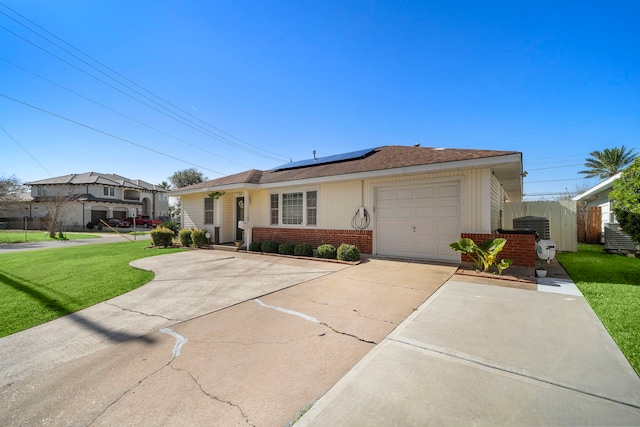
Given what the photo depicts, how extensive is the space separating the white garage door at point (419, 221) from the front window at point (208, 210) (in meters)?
9.18

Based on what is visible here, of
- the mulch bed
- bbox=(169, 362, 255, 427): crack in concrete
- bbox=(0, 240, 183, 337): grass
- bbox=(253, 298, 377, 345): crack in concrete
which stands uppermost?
the mulch bed

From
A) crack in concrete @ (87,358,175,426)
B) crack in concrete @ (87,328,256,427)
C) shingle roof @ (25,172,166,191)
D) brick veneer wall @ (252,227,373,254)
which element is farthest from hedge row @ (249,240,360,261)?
shingle roof @ (25,172,166,191)

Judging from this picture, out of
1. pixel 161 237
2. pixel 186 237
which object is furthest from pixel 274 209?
pixel 161 237

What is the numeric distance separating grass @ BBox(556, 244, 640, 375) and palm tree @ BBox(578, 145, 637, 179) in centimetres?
2158

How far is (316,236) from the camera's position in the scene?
1023 centimetres

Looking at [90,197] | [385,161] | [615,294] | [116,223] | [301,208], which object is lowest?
[615,294]

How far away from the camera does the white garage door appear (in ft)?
25.4

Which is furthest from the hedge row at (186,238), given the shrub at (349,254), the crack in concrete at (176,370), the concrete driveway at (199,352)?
the crack in concrete at (176,370)

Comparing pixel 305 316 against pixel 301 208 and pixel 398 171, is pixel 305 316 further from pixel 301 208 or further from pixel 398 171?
pixel 301 208

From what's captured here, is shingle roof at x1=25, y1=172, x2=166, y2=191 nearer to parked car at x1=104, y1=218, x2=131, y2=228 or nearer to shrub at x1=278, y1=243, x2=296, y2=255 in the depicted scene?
parked car at x1=104, y1=218, x2=131, y2=228

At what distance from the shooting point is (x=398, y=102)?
13.1 metres

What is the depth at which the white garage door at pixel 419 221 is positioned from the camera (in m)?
7.75

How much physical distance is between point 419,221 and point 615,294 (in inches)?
172

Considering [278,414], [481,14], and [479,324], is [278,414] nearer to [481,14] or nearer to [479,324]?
[479,324]
